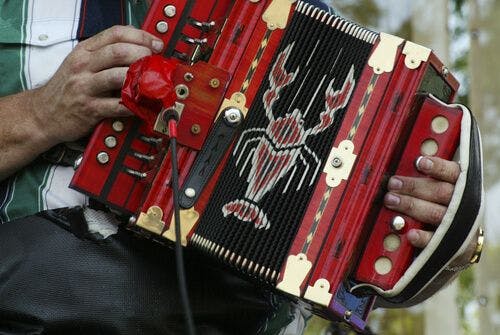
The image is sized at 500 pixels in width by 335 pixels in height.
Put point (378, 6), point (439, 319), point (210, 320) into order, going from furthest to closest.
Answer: point (378, 6), point (439, 319), point (210, 320)

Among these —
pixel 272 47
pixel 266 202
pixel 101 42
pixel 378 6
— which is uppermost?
pixel 378 6

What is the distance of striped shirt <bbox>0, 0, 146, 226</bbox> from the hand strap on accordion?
0.63 meters

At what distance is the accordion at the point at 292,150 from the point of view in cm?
172

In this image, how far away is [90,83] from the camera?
5.95 feet

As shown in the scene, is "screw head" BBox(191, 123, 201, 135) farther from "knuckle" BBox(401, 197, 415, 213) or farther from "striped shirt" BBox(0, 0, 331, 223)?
"knuckle" BBox(401, 197, 415, 213)

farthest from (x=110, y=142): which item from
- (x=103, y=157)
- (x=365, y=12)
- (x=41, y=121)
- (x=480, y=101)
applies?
(x=365, y=12)

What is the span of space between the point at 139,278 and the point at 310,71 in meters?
0.50

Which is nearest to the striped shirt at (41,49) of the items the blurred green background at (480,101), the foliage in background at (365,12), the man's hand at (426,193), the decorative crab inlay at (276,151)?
the decorative crab inlay at (276,151)

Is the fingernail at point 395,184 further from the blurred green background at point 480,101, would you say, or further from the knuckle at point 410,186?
the blurred green background at point 480,101

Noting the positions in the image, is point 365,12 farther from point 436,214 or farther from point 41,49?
point 436,214

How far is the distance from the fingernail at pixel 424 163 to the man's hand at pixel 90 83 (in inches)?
Result: 20.5

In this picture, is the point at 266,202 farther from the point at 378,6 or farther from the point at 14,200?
the point at 378,6

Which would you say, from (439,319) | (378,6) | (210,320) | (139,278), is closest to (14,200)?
(139,278)

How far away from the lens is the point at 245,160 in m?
1.78
